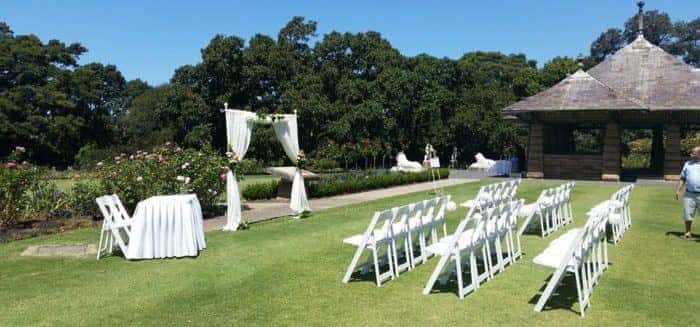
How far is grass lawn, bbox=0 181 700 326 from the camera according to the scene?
5.15 meters

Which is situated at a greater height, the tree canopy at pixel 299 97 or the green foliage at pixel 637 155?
the tree canopy at pixel 299 97

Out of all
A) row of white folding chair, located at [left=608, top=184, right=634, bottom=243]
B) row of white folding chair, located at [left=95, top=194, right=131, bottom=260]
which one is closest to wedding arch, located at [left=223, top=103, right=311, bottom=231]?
row of white folding chair, located at [left=95, top=194, right=131, bottom=260]

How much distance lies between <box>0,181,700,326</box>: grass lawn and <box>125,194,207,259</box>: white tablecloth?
254mm

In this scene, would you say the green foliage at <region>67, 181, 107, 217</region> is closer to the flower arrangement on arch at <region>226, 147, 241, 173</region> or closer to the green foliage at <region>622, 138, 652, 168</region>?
the flower arrangement on arch at <region>226, 147, 241, 173</region>

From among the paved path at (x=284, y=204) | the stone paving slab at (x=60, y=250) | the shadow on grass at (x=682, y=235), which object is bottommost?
the paved path at (x=284, y=204)

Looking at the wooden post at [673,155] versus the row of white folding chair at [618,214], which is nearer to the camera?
the row of white folding chair at [618,214]

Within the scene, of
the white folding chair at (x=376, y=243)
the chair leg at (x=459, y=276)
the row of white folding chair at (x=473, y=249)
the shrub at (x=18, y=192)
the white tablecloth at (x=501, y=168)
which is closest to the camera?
the chair leg at (x=459, y=276)

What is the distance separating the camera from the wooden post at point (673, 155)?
21.8m

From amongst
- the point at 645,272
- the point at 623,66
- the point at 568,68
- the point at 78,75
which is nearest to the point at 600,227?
the point at 645,272

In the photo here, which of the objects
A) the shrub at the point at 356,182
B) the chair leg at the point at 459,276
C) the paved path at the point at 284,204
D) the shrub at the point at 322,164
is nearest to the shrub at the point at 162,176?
the paved path at the point at 284,204

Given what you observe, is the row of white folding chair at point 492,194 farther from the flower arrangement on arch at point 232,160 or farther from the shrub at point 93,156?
the shrub at point 93,156

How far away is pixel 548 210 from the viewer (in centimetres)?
996

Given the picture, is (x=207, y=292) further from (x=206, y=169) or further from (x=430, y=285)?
(x=206, y=169)

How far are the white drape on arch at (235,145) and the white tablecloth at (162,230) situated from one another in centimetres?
229
